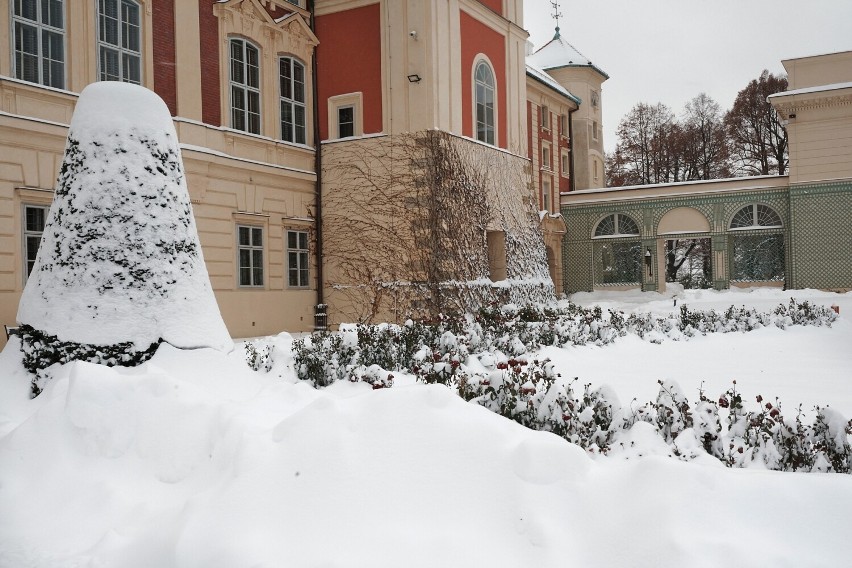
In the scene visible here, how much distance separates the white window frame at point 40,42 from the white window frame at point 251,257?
488 cm

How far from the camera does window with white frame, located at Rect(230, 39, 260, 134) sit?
52.2ft

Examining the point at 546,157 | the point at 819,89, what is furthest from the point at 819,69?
the point at 546,157

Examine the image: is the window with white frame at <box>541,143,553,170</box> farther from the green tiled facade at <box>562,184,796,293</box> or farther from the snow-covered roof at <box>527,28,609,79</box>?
the snow-covered roof at <box>527,28,609,79</box>

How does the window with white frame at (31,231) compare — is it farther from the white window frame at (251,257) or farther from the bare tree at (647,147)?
the bare tree at (647,147)

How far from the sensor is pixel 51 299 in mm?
6648

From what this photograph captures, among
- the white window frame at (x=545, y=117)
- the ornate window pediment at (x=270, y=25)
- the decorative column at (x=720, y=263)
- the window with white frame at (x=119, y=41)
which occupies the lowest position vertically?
the decorative column at (x=720, y=263)

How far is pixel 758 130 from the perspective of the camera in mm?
37500

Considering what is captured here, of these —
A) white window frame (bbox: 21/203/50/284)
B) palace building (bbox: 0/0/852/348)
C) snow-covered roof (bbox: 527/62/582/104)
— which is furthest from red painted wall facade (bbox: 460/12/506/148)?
white window frame (bbox: 21/203/50/284)

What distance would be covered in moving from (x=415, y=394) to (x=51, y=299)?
4.35 meters

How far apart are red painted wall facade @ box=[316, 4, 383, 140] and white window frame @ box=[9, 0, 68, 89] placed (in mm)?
6701

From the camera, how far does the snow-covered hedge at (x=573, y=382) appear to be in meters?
4.66

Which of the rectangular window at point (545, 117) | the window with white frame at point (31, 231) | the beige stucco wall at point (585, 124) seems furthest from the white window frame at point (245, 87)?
the beige stucco wall at point (585, 124)

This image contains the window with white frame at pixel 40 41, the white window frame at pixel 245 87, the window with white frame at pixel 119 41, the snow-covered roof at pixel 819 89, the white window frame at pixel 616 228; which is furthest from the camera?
the white window frame at pixel 616 228

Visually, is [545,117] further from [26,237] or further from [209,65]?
[26,237]
